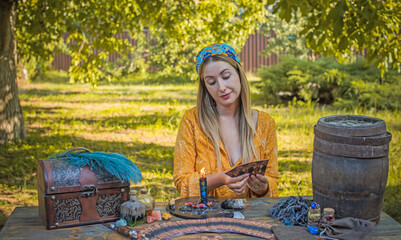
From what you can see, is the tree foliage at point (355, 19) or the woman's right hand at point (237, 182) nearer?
the woman's right hand at point (237, 182)

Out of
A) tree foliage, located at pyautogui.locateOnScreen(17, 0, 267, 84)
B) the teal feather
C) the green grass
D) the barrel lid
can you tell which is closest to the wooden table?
the teal feather

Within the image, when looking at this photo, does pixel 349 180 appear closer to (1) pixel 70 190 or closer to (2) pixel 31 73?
(1) pixel 70 190

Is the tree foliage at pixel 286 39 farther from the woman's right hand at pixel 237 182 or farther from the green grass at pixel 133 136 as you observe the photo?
the woman's right hand at pixel 237 182

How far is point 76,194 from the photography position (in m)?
2.14

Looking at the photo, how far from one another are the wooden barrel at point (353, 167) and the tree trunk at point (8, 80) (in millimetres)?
6655

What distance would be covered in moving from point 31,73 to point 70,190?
16.0m

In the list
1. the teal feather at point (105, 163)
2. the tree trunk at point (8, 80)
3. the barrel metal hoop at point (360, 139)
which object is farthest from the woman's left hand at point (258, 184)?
the tree trunk at point (8, 80)

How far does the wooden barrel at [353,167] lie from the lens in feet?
6.84

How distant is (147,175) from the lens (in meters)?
6.05

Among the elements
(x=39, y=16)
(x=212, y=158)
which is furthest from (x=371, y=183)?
(x=39, y=16)

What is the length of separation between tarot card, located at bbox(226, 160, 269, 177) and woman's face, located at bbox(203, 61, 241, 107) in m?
0.51

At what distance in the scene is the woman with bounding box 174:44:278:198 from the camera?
271 cm

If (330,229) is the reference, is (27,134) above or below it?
below

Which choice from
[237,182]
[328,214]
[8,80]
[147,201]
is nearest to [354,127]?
[328,214]
